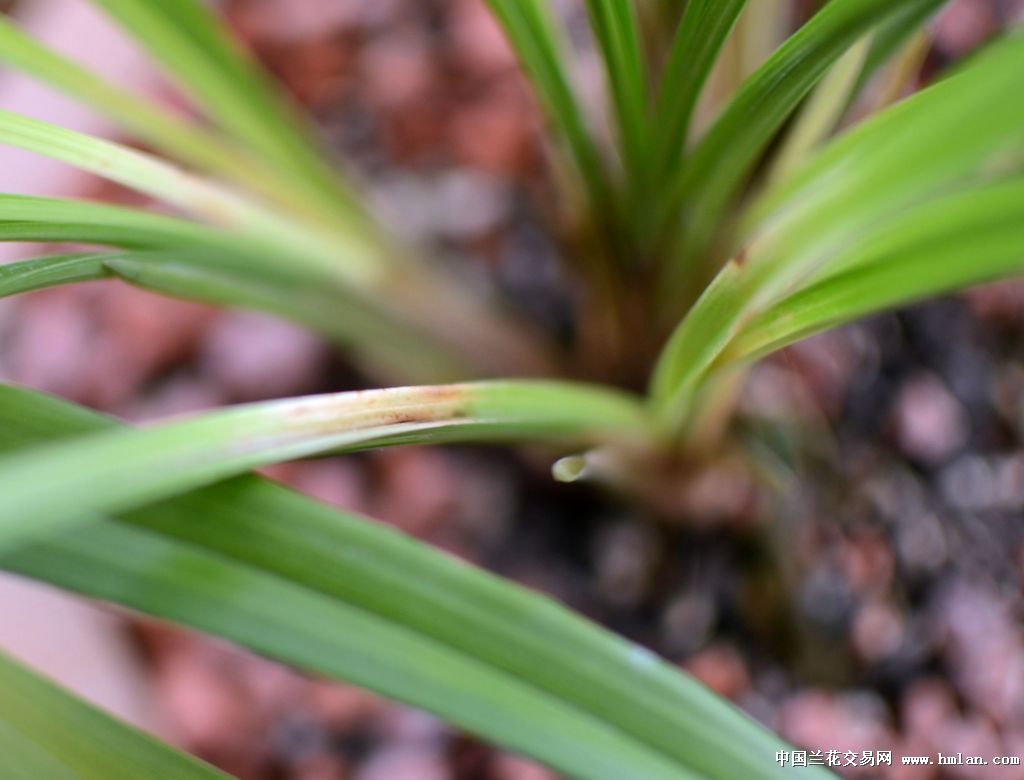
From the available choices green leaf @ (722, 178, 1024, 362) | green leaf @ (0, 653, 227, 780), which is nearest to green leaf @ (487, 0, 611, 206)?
green leaf @ (722, 178, 1024, 362)

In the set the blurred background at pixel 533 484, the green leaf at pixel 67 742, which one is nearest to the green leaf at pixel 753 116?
the blurred background at pixel 533 484

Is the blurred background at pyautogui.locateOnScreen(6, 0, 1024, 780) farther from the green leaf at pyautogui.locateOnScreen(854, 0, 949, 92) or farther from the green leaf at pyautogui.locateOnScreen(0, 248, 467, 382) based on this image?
the green leaf at pyautogui.locateOnScreen(854, 0, 949, 92)

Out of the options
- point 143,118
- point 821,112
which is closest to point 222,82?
point 143,118

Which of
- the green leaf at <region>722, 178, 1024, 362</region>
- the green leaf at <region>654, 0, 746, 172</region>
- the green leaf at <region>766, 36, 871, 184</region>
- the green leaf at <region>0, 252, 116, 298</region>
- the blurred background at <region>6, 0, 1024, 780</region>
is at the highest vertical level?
the green leaf at <region>0, 252, 116, 298</region>

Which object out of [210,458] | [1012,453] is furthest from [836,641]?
[210,458]

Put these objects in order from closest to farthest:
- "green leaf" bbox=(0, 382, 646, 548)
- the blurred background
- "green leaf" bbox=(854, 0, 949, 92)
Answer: "green leaf" bbox=(0, 382, 646, 548) → "green leaf" bbox=(854, 0, 949, 92) → the blurred background

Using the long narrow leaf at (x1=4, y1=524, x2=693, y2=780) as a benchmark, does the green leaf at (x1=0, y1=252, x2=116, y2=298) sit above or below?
above

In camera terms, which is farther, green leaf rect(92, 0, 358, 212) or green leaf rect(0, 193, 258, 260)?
green leaf rect(92, 0, 358, 212)
